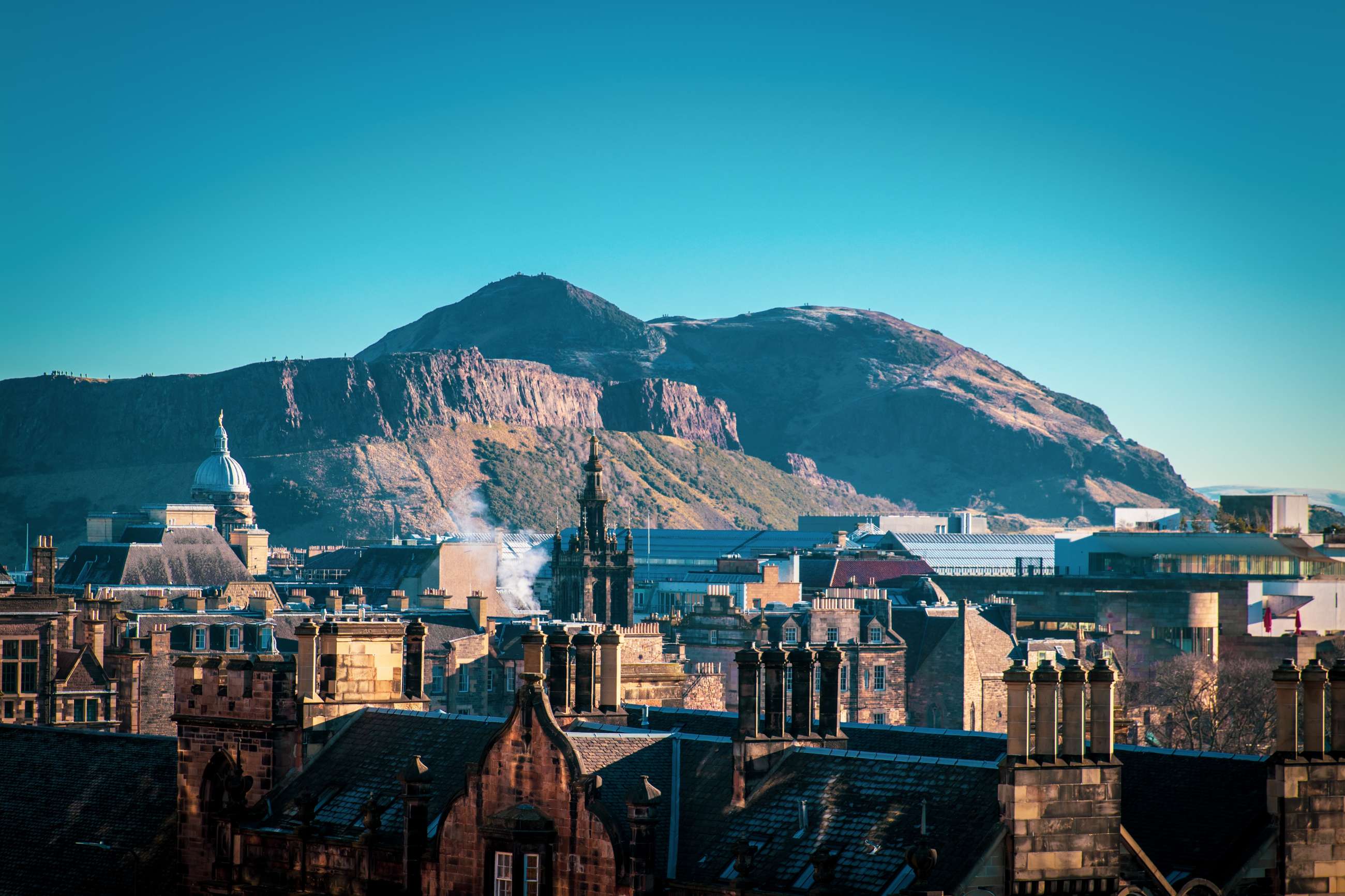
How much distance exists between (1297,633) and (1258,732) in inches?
1467

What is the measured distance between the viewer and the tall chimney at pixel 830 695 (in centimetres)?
3941

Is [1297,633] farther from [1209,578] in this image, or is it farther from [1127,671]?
[1209,578]

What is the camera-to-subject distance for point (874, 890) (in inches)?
1247

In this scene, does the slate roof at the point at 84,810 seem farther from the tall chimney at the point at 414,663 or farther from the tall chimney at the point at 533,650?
the tall chimney at the point at 533,650

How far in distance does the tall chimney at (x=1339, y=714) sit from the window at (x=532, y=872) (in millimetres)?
13472

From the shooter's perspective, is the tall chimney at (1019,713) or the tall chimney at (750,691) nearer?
the tall chimney at (1019,713)

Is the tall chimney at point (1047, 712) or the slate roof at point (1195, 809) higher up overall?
the tall chimney at point (1047, 712)

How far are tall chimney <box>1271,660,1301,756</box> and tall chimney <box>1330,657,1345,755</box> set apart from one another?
90cm

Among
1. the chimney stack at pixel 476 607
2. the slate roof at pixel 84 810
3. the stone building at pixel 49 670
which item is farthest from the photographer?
the chimney stack at pixel 476 607

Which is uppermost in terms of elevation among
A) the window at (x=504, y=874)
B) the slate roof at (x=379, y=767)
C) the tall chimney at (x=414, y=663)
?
the tall chimney at (x=414, y=663)

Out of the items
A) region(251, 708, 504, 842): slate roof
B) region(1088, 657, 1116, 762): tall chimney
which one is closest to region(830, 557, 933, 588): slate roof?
region(251, 708, 504, 842): slate roof

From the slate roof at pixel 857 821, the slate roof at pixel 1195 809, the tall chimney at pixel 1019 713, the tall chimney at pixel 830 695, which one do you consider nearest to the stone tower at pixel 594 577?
the tall chimney at pixel 830 695

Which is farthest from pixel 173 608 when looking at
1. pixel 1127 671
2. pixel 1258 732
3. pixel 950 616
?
pixel 1258 732

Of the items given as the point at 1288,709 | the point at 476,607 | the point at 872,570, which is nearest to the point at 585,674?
the point at 1288,709
